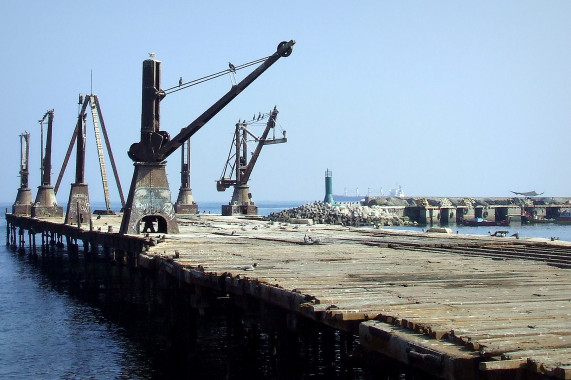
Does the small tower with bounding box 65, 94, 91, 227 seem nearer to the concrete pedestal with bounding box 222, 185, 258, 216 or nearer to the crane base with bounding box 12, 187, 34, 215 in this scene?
the concrete pedestal with bounding box 222, 185, 258, 216

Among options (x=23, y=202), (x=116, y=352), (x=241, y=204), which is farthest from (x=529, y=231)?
(x=116, y=352)

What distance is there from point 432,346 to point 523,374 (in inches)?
45.0

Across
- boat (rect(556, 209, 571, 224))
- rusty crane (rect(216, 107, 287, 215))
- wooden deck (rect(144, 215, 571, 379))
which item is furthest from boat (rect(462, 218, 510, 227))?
wooden deck (rect(144, 215, 571, 379))

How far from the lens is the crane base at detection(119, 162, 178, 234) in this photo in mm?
27875

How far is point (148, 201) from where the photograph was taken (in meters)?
28.3

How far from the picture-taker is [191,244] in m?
23.0

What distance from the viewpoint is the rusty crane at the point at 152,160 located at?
2808 centimetres

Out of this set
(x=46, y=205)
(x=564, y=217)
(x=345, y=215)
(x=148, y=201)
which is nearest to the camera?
(x=148, y=201)

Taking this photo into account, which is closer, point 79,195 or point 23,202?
point 79,195

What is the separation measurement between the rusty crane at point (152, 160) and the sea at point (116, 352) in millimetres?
4254

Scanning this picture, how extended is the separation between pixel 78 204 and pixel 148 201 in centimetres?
1577

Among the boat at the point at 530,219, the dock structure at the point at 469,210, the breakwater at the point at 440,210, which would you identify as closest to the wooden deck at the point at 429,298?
the breakwater at the point at 440,210

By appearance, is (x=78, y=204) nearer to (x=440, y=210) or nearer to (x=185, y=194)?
(x=185, y=194)

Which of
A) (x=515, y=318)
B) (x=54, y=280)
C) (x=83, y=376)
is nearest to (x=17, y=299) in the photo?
(x=54, y=280)
